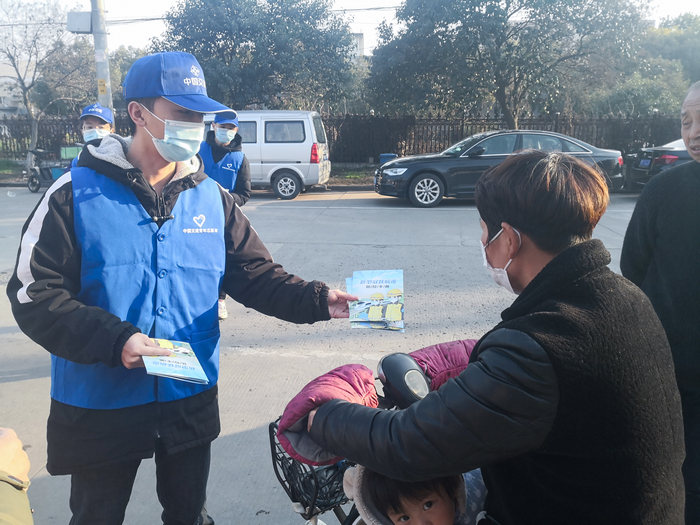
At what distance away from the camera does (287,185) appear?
14.0m

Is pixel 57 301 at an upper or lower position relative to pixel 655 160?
lower

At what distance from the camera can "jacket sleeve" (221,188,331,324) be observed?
2.28m

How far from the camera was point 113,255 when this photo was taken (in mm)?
1889

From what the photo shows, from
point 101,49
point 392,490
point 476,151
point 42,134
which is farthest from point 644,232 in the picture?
point 42,134

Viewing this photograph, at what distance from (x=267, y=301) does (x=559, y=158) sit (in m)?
1.29

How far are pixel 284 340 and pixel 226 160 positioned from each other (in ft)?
6.74

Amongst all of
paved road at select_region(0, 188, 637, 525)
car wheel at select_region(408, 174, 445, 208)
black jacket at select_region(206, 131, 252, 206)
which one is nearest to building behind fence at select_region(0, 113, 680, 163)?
car wheel at select_region(408, 174, 445, 208)

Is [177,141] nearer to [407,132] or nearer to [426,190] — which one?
[426,190]

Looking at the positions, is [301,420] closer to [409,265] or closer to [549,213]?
[549,213]

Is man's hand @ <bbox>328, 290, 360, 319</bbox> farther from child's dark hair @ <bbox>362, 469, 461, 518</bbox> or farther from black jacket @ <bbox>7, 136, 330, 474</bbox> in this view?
child's dark hair @ <bbox>362, 469, 461, 518</bbox>

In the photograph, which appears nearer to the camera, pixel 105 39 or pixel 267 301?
pixel 267 301

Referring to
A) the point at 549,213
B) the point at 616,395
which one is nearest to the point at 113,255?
the point at 549,213

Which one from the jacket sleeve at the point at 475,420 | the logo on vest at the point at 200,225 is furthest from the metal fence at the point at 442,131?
the jacket sleeve at the point at 475,420

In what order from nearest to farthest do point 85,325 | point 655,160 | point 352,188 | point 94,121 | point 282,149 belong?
point 85,325 → point 94,121 → point 655,160 → point 282,149 → point 352,188
